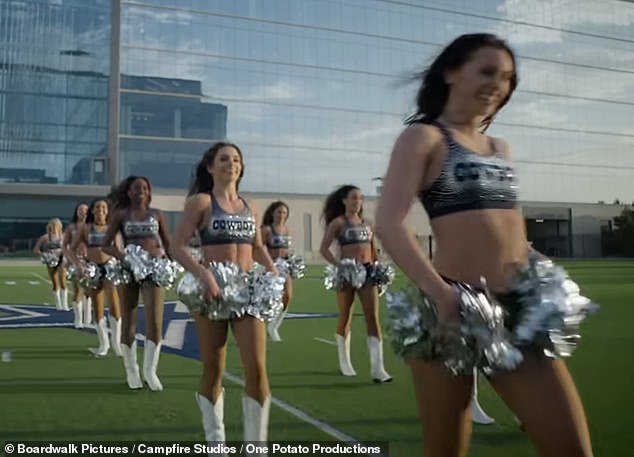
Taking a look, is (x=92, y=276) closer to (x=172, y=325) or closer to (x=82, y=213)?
(x=82, y=213)

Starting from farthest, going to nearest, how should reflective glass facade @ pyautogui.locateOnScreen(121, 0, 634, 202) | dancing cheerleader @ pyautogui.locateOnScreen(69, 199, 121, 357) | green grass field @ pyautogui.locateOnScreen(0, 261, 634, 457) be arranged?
reflective glass facade @ pyautogui.locateOnScreen(121, 0, 634, 202)
dancing cheerleader @ pyautogui.locateOnScreen(69, 199, 121, 357)
green grass field @ pyautogui.locateOnScreen(0, 261, 634, 457)

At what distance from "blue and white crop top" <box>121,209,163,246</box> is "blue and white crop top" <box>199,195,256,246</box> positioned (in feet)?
7.33

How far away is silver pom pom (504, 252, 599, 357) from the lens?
1.89 metres

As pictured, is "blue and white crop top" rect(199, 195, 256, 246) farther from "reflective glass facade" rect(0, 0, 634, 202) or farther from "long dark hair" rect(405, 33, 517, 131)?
"reflective glass facade" rect(0, 0, 634, 202)

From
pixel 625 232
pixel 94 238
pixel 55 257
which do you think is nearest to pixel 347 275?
pixel 94 238

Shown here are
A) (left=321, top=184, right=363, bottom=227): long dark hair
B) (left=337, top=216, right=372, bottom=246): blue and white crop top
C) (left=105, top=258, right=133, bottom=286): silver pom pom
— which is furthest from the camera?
(left=321, top=184, right=363, bottom=227): long dark hair

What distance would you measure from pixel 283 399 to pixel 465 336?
11.5ft

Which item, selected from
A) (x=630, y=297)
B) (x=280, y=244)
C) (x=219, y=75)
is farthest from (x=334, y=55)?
(x=280, y=244)

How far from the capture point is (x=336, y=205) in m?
6.57

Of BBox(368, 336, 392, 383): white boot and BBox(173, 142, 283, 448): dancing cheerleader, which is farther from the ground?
BBox(173, 142, 283, 448): dancing cheerleader

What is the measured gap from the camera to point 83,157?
152 feet

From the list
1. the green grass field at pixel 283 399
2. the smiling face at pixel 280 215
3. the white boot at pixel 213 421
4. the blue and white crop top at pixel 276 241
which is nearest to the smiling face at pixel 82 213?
the green grass field at pixel 283 399

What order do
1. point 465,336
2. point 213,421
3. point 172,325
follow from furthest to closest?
1. point 172,325
2. point 213,421
3. point 465,336

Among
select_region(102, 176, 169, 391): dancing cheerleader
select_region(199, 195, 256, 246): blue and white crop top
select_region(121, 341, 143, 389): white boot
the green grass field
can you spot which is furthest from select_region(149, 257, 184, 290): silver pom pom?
select_region(199, 195, 256, 246): blue and white crop top
